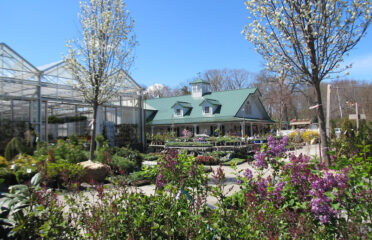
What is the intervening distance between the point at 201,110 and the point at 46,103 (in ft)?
47.6

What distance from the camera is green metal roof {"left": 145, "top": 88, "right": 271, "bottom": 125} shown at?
25719 millimetres

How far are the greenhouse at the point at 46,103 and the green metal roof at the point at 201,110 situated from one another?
4.06m

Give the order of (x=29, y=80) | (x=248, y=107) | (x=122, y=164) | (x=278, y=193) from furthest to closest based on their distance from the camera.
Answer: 1. (x=248, y=107)
2. (x=29, y=80)
3. (x=122, y=164)
4. (x=278, y=193)

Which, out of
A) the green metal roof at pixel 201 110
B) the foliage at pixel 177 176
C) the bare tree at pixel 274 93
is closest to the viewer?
the foliage at pixel 177 176

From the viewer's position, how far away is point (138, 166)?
436 inches

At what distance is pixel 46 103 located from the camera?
17.2 meters

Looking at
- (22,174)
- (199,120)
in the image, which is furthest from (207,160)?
(199,120)

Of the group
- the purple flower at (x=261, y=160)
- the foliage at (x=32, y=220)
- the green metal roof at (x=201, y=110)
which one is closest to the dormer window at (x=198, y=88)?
the green metal roof at (x=201, y=110)

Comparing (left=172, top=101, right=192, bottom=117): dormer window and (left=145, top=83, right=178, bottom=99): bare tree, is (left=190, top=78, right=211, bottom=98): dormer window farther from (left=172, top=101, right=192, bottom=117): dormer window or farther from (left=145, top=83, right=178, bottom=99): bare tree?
(left=145, top=83, right=178, bottom=99): bare tree

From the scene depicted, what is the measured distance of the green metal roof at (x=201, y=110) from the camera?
25.7 metres

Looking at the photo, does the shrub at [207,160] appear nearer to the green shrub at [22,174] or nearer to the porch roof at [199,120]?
the green shrub at [22,174]

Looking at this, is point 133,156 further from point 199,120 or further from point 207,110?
point 207,110

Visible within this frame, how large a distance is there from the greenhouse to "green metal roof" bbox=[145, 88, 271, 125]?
406 centimetres

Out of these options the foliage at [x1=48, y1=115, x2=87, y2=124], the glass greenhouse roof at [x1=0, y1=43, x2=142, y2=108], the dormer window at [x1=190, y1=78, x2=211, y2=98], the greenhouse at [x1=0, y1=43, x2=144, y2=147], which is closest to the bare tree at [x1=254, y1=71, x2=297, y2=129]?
the dormer window at [x1=190, y1=78, x2=211, y2=98]
